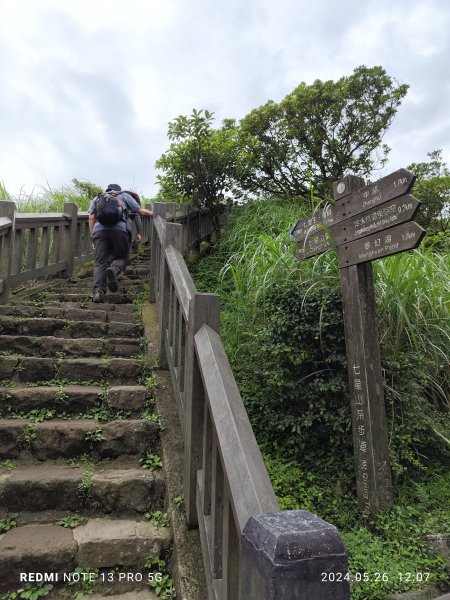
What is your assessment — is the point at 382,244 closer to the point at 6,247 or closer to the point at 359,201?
the point at 359,201

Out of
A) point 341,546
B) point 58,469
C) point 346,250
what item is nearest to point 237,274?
point 346,250

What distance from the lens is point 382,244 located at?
92.6 inches

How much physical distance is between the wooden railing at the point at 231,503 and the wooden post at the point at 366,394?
101 cm

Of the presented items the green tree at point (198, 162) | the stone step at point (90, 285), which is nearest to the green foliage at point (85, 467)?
the stone step at point (90, 285)

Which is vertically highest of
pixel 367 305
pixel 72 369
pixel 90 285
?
pixel 90 285

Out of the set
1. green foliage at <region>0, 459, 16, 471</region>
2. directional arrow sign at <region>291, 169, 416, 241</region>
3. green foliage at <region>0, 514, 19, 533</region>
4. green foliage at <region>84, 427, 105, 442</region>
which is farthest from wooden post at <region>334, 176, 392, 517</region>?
green foliage at <region>0, 459, 16, 471</region>

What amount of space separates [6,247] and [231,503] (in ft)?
13.1

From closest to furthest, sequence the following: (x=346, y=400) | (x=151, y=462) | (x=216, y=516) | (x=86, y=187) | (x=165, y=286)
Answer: (x=216, y=516) → (x=151, y=462) → (x=346, y=400) → (x=165, y=286) → (x=86, y=187)

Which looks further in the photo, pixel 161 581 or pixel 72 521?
pixel 72 521

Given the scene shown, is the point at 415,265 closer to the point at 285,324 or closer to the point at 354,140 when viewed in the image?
the point at 285,324

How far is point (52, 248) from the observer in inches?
219

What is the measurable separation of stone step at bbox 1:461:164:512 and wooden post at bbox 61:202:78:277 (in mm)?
3915

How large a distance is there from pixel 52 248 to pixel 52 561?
4410mm

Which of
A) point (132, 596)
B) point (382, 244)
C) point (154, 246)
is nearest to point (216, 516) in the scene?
point (132, 596)
